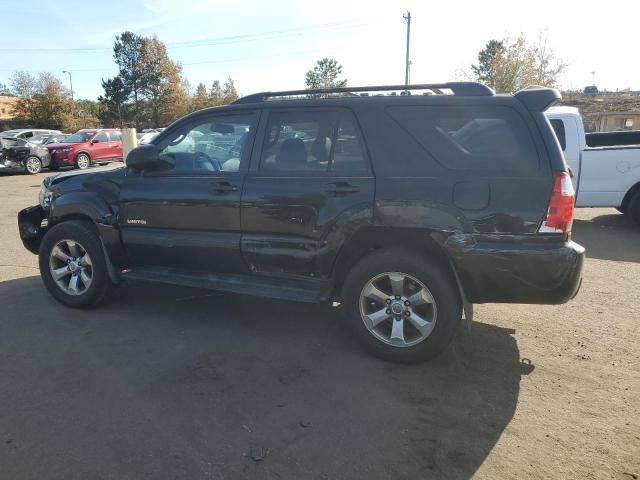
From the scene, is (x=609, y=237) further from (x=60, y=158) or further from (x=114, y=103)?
(x=114, y=103)

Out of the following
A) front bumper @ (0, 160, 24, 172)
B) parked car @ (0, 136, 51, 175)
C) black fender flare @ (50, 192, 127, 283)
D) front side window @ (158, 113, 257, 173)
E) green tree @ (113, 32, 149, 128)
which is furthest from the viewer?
green tree @ (113, 32, 149, 128)

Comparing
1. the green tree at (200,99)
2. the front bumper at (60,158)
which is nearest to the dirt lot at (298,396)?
the front bumper at (60,158)

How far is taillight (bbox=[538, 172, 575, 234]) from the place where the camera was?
314 cm

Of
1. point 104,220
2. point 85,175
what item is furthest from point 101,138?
point 104,220

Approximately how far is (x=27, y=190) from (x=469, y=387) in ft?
47.5

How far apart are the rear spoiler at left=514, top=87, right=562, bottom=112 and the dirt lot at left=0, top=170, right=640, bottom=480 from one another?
6.05 feet

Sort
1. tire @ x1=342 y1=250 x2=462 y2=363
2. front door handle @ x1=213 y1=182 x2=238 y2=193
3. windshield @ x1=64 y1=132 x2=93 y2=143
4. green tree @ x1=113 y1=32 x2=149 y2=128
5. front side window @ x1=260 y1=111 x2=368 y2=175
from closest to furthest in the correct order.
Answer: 1. tire @ x1=342 y1=250 x2=462 y2=363
2. front side window @ x1=260 y1=111 x2=368 y2=175
3. front door handle @ x1=213 y1=182 x2=238 y2=193
4. windshield @ x1=64 y1=132 x2=93 y2=143
5. green tree @ x1=113 y1=32 x2=149 y2=128

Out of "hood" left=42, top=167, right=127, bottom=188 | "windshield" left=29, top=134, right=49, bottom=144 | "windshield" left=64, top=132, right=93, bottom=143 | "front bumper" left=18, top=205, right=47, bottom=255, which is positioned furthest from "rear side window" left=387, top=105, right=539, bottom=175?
"windshield" left=29, top=134, right=49, bottom=144

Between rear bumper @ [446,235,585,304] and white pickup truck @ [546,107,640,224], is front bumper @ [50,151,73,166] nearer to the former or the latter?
white pickup truck @ [546,107,640,224]

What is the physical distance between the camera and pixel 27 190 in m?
13.9

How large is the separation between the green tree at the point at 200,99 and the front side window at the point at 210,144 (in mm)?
56734

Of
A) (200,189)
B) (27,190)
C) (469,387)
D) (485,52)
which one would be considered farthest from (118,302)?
(485,52)

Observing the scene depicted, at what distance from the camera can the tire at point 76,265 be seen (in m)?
4.52

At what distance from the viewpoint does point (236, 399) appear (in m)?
3.11
